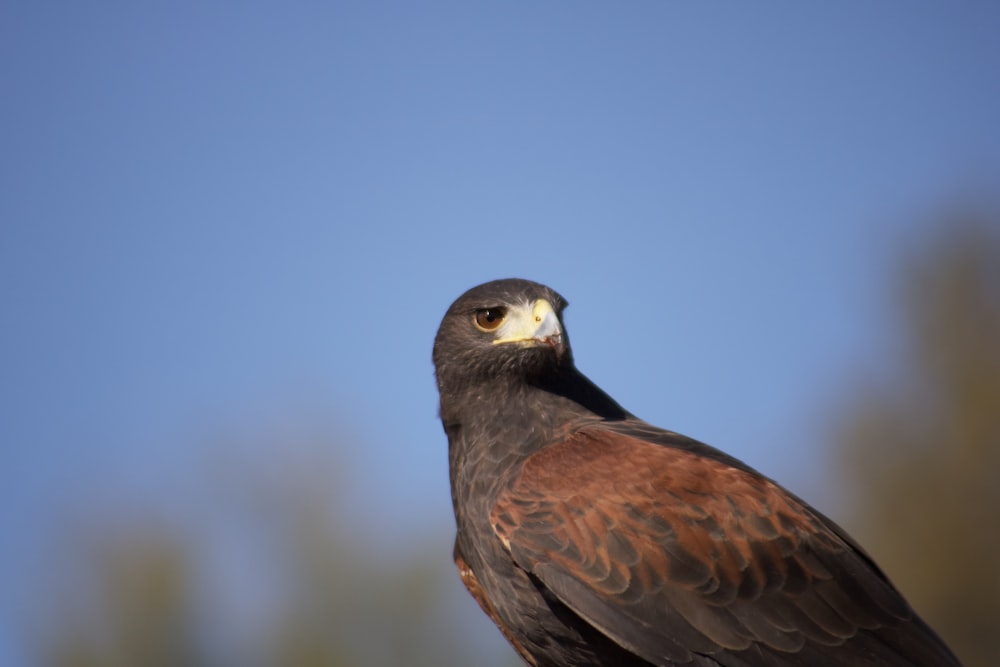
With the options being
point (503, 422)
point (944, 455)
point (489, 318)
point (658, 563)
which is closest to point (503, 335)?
point (489, 318)

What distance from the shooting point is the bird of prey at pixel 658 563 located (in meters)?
5.04

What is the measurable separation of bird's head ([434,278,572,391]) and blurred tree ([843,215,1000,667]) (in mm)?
14948

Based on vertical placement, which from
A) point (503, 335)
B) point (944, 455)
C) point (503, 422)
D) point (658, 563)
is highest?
point (503, 335)

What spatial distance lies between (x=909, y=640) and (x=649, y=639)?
1353 millimetres

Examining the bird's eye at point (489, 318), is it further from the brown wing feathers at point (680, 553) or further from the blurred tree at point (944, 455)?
the blurred tree at point (944, 455)

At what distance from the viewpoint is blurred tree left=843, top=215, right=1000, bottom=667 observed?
61.9 feet

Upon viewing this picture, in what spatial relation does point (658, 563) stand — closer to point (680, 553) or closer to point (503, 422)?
point (680, 553)

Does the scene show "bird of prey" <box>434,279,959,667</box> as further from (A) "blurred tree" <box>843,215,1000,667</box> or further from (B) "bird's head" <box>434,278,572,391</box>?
(A) "blurred tree" <box>843,215,1000,667</box>

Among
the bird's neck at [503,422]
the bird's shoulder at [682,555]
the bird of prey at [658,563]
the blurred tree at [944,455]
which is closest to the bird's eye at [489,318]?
the bird's neck at [503,422]

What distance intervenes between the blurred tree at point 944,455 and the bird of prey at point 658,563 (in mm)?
14406

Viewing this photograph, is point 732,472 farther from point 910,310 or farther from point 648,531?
point 910,310

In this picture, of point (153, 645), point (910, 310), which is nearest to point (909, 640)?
point (153, 645)

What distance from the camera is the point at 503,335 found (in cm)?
602

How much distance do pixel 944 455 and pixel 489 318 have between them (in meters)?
17.7
